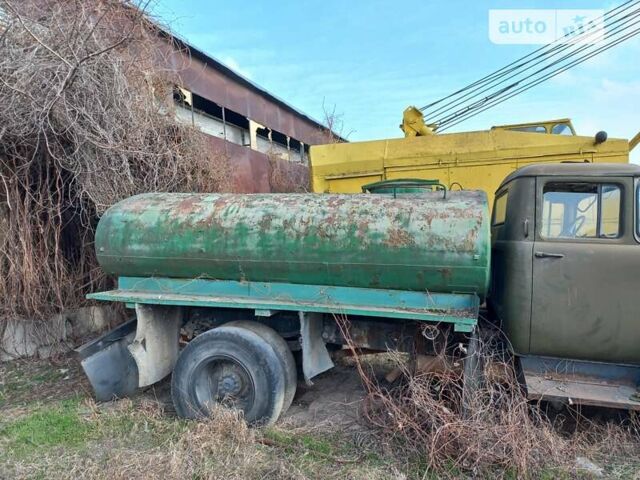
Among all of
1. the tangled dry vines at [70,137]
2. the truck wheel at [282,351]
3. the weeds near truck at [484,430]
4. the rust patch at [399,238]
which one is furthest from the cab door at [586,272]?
the tangled dry vines at [70,137]

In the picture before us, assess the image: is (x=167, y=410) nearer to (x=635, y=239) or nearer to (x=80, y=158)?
(x=80, y=158)

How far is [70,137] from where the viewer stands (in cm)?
609

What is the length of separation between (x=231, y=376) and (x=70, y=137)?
401 centimetres

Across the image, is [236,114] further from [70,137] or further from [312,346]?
[312,346]

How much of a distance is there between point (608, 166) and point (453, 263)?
1572mm

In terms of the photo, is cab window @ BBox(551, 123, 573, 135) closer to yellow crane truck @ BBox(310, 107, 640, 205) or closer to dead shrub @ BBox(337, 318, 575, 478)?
yellow crane truck @ BBox(310, 107, 640, 205)

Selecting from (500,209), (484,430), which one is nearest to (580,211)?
(500,209)

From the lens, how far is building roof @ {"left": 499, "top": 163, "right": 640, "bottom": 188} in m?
3.85

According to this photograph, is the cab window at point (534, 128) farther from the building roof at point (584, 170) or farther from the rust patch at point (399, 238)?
the rust patch at point (399, 238)

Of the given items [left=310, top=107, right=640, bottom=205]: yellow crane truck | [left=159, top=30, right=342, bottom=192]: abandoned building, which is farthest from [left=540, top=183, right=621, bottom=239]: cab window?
[left=159, top=30, right=342, bottom=192]: abandoned building

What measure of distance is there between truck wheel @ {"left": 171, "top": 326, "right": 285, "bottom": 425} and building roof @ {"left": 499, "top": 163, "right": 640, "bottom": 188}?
2.91 m

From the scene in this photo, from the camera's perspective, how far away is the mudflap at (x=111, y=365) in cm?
486

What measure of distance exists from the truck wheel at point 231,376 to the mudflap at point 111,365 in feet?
2.98

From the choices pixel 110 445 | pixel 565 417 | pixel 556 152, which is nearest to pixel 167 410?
pixel 110 445
